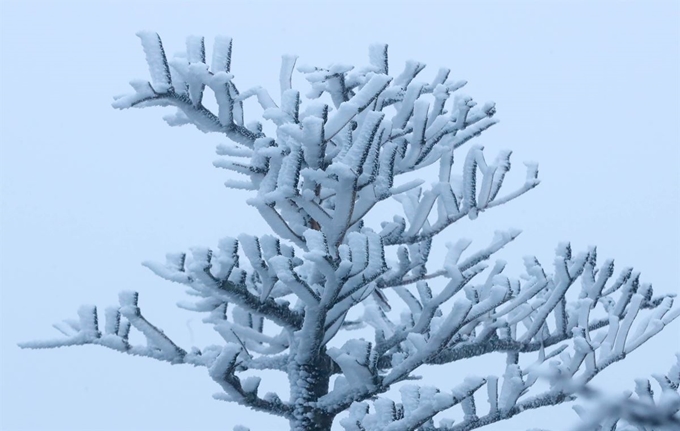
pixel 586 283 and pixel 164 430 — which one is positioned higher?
pixel 164 430

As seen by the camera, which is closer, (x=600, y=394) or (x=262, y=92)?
(x=600, y=394)

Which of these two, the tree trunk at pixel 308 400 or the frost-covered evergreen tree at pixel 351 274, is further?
the tree trunk at pixel 308 400

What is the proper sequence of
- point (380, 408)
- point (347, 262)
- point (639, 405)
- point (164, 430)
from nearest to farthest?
point (639, 405)
point (347, 262)
point (380, 408)
point (164, 430)

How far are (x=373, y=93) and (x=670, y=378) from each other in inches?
105

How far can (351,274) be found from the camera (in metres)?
2.87

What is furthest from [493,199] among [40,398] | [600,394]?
[40,398]

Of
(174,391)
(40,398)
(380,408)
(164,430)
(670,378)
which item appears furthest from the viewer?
(174,391)

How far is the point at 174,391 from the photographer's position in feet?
236

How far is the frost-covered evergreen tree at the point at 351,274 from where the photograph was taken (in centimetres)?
297

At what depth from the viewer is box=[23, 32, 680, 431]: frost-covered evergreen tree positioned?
117 inches

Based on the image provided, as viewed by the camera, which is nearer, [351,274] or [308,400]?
[351,274]

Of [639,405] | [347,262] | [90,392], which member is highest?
[90,392]

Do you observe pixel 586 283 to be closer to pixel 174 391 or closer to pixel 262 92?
pixel 262 92

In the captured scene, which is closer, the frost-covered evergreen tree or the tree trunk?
the frost-covered evergreen tree
